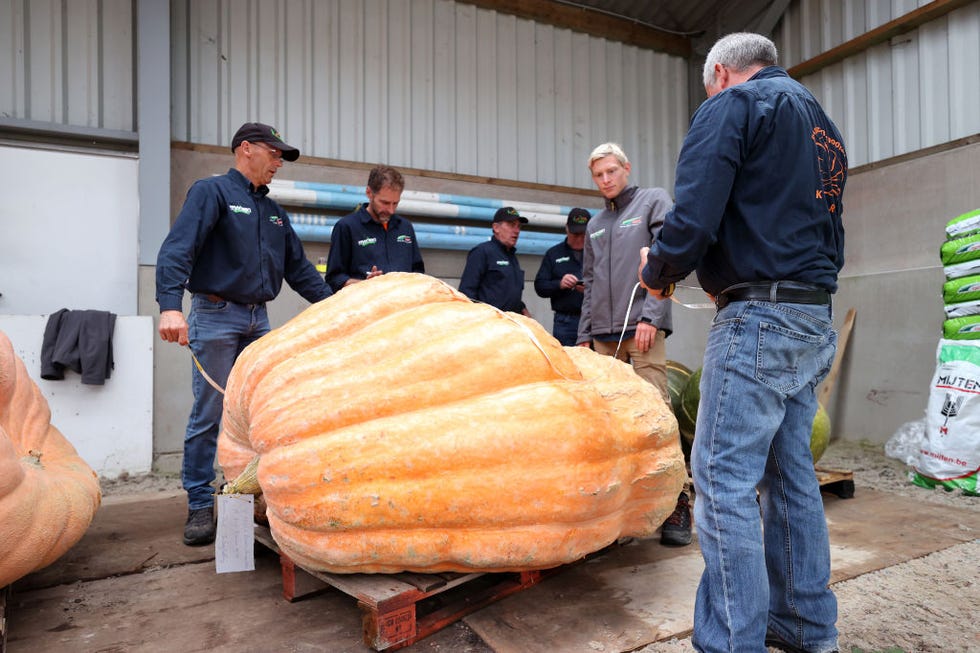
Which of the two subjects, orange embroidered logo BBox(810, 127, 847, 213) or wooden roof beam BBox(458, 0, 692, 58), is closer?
orange embroidered logo BBox(810, 127, 847, 213)

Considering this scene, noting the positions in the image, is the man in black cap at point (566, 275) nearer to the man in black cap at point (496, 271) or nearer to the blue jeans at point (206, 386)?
the man in black cap at point (496, 271)

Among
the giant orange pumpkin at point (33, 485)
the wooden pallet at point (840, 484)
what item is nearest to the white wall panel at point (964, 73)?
the wooden pallet at point (840, 484)

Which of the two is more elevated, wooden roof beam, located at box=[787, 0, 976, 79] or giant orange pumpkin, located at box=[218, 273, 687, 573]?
wooden roof beam, located at box=[787, 0, 976, 79]

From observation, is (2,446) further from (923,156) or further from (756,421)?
(923,156)

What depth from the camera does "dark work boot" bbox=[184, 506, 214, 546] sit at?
268cm

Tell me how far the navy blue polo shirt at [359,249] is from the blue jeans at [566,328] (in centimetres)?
162

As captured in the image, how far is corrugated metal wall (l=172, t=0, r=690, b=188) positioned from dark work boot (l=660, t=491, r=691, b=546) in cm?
411

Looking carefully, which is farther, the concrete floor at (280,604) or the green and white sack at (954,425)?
the green and white sack at (954,425)

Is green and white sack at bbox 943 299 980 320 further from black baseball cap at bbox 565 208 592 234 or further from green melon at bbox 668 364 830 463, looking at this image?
black baseball cap at bbox 565 208 592 234

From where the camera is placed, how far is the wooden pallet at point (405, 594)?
167cm

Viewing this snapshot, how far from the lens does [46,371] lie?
377 cm

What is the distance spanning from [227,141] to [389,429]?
13.9ft

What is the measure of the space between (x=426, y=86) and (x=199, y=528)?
4.45 metres

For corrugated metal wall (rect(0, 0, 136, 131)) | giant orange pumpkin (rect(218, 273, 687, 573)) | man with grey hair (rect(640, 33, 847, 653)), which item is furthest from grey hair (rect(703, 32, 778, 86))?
corrugated metal wall (rect(0, 0, 136, 131))
